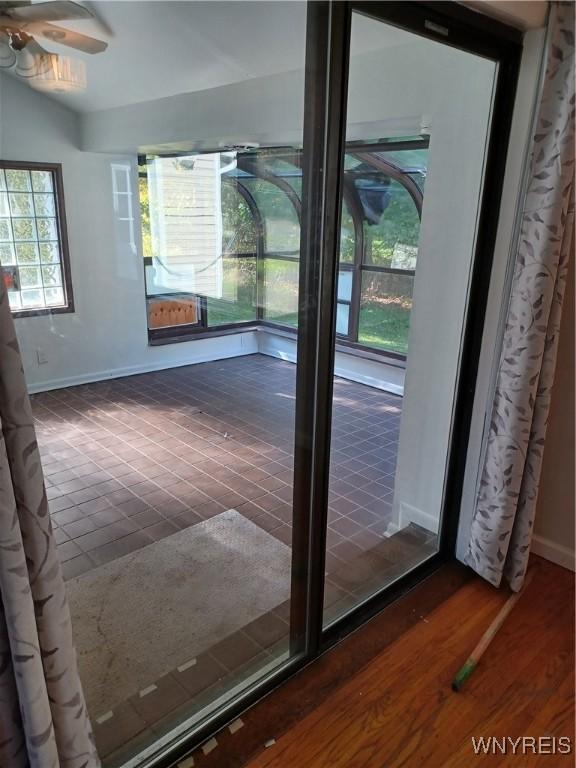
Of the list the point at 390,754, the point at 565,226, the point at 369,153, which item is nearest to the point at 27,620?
the point at 390,754

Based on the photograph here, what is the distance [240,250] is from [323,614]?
134 inches

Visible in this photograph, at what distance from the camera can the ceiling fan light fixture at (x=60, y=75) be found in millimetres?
3031

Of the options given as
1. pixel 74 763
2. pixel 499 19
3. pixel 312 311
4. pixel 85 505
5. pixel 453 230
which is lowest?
pixel 85 505

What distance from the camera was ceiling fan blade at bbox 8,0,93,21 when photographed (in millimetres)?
2062

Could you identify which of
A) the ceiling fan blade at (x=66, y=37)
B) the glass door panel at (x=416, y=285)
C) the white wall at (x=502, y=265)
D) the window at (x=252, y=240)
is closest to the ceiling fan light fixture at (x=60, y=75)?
the ceiling fan blade at (x=66, y=37)

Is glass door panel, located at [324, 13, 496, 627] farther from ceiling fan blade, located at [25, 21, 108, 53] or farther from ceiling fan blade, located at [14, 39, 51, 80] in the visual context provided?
ceiling fan blade, located at [14, 39, 51, 80]

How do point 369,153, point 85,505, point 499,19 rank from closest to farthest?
point 499,19 < point 85,505 < point 369,153

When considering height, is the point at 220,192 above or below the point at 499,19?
below

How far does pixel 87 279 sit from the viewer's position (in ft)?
13.9

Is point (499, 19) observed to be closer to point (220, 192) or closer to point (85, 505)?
point (85, 505)

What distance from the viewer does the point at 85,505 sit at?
2.77 meters

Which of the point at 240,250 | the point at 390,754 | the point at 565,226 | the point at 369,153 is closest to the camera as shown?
the point at 390,754

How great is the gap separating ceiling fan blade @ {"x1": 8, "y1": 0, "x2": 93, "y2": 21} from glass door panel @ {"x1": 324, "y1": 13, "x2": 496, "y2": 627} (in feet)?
4.02

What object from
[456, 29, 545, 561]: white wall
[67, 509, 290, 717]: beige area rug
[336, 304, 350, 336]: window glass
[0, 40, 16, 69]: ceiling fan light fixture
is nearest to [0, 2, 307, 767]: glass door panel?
[67, 509, 290, 717]: beige area rug
